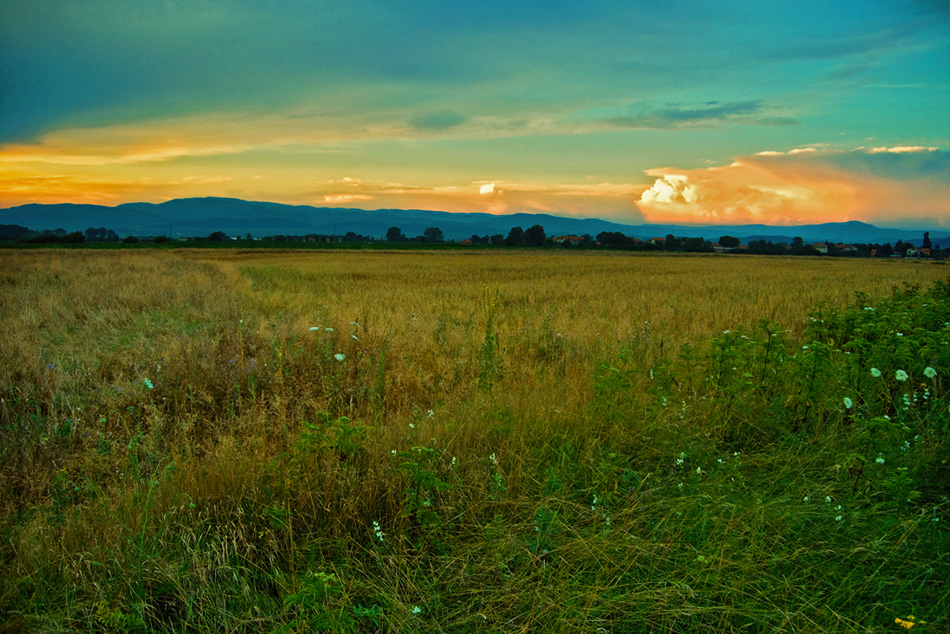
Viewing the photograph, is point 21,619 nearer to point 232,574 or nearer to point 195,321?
point 232,574

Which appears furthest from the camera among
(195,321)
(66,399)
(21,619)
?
(195,321)

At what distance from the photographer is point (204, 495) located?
341cm

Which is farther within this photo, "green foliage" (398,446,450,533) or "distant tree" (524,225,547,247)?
"distant tree" (524,225,547,247)

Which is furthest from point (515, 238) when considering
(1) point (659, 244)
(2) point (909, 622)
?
(2) point (909, 622)

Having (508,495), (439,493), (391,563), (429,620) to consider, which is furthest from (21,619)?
(508,495)

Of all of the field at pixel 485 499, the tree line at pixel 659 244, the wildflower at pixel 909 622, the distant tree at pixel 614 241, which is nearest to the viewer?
the wildflower at pixel 909 622

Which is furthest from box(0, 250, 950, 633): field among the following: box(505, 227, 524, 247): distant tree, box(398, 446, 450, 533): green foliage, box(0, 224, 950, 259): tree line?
box(505, 227, 524, 247): distant tree

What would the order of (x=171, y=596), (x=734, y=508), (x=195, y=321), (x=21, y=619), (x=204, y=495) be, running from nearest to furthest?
(x=21, y=619) < (x=171, y=596) < (x=734, y=508) < (x=204, y=495) < (x=195, y=321)

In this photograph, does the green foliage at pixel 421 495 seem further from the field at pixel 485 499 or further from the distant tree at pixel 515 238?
the distant tree at pixel 515 238

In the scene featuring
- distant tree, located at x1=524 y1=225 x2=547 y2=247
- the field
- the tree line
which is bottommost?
the field

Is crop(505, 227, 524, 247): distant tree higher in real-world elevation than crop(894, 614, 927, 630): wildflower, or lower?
higher

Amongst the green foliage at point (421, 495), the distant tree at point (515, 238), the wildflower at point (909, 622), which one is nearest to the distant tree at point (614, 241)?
the distant tree at point (515, 238)

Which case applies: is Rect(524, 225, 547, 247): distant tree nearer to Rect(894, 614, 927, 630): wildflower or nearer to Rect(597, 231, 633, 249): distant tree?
Rect(597, 231, 633, 249): distant tree

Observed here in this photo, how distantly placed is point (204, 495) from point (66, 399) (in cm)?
370
